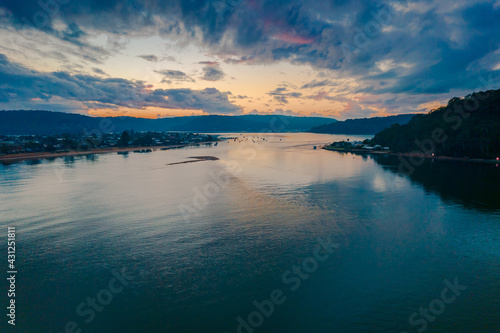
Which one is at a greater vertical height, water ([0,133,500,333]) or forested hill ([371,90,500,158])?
forested hill ([371,90,500,158])

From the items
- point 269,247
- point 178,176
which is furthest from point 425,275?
point 178,176

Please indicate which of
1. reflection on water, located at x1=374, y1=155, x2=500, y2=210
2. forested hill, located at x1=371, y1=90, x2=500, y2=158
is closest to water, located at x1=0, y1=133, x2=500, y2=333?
reflection on water, located at x1=374, y1=155, x2=500, y2=210

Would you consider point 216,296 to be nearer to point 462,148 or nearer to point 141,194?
point 141,194

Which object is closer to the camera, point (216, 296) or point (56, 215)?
point (216, 296)

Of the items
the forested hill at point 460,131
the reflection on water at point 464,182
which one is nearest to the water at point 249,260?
the reflection on water at point 464,182

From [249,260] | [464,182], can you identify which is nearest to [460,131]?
[464,182]

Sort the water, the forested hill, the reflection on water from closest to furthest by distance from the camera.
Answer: the water, the reflection on water, the forested hill

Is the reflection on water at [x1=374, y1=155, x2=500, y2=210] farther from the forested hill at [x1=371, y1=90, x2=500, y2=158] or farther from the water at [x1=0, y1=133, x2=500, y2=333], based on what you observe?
the forested hill at [x1=371, y1=90, x2=500, y2=158]
